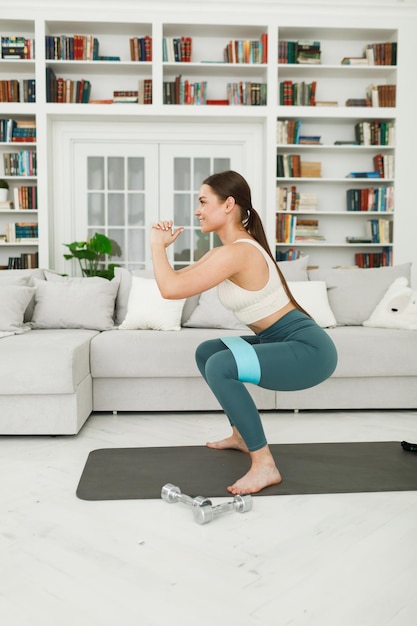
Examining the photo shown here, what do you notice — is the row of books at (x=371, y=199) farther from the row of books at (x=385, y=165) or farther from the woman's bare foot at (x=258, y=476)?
the woman's bare foot at (x=258, y=476)

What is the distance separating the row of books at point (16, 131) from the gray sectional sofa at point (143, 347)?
1.81m

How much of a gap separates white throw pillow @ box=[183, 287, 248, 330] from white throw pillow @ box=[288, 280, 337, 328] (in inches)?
16.5

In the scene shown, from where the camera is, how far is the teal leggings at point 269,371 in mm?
2217

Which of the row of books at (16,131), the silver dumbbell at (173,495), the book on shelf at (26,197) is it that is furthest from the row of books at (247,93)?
the silver dumbbell at (173,495)

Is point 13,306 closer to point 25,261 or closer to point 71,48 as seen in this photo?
point 25,261

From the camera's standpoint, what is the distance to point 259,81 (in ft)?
18.8

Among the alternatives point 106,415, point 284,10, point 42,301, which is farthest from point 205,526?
point 284,10

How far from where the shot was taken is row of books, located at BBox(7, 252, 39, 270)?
5574 millimetres

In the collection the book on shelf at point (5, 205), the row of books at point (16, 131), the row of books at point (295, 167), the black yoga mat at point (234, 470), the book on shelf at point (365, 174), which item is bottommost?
the black yoga mat at point (234, 470)

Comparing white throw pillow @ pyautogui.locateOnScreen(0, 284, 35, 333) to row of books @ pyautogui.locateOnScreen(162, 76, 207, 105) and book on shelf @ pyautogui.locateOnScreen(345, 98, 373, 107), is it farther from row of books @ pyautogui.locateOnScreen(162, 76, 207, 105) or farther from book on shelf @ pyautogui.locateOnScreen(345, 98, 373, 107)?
book on shelf @ pyautogui.locateOnScreen(345, 98, 373, 107)

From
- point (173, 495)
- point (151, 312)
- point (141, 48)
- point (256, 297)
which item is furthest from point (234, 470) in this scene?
point (141, 48)

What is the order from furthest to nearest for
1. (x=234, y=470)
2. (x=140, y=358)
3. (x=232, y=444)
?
(x=140, y=358), (x=232, y=444), (x=234, y=470)

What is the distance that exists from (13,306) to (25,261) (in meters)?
2.06

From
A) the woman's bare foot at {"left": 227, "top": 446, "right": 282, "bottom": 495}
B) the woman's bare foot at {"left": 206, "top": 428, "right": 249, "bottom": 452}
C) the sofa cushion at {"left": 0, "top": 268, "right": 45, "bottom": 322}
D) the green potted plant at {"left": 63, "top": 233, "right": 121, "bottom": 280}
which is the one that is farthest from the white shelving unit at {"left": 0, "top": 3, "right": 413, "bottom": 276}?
the woman's bare foot at {"left": 227, "top": 446, "right": 282, "bottom": 495}
